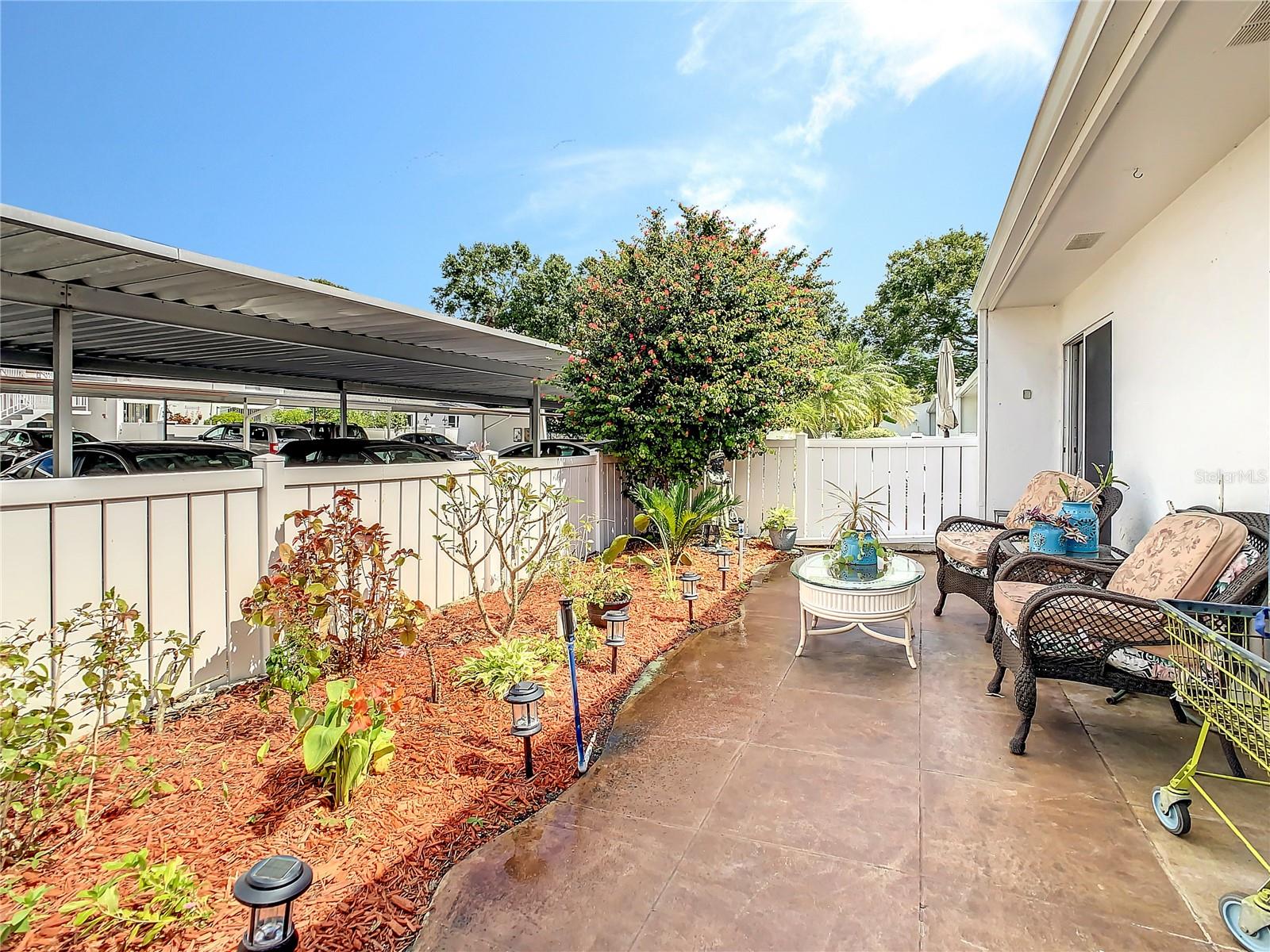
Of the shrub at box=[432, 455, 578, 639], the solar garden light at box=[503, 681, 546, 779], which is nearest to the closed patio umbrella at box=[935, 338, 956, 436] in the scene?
the shrub at box=[432, 455, 578, 639]

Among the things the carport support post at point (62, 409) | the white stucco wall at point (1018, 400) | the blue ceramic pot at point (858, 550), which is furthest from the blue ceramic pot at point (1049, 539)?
the carport support post at point (62, 409)

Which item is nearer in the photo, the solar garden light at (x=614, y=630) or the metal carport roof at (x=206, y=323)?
the metal carport roof at (x=206, y=323)

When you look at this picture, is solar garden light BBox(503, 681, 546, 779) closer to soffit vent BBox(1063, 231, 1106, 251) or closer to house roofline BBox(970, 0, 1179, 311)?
house roofline BBox(970, 0, 1179, 311)

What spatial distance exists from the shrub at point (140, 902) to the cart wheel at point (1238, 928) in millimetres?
2894

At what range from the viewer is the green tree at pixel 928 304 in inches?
934

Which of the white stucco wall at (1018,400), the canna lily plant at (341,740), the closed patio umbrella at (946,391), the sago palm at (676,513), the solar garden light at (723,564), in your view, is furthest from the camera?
the closed patio umbrella at (946,391)

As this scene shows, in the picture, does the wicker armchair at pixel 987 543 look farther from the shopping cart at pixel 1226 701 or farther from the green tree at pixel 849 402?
the green tree at pixel 849 402

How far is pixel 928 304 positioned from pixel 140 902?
2714cm

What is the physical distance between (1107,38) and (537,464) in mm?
4632

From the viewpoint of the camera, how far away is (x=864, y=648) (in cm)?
428

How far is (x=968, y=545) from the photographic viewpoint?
4.81 m

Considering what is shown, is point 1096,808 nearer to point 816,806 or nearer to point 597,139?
point 816,806

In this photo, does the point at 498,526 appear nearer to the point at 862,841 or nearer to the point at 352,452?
the point at 862,841

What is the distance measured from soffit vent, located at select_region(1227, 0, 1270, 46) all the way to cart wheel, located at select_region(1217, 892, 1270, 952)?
3070 millimetres
